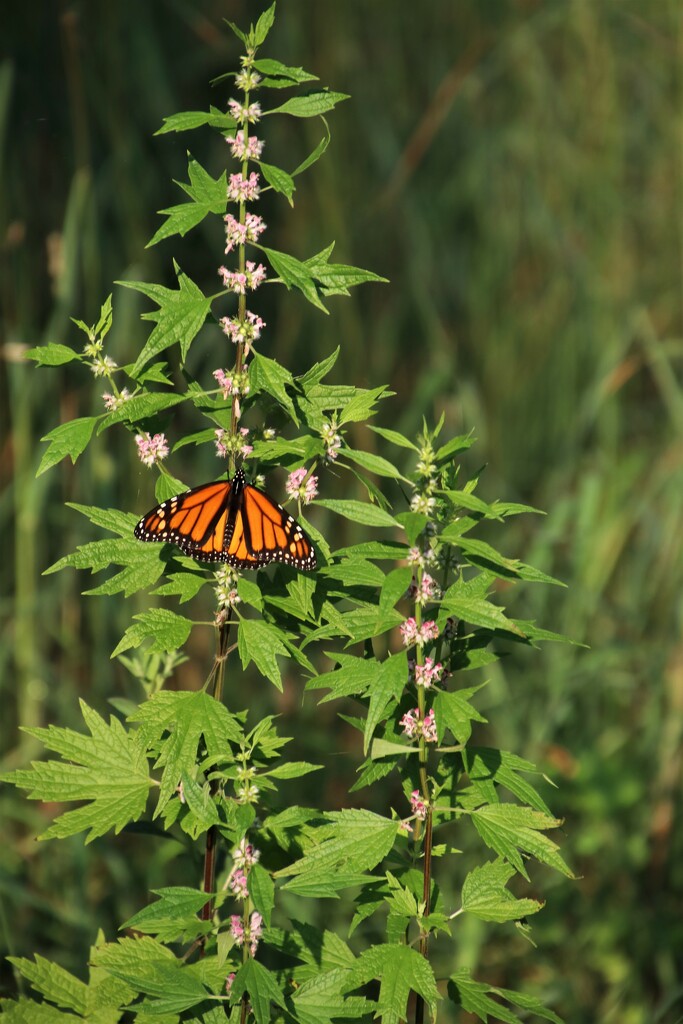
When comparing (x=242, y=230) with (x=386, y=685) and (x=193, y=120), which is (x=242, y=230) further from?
(x=386, y=685)

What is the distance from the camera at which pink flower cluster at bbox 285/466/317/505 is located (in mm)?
1604

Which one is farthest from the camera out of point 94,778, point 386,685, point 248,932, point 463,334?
point 463,334

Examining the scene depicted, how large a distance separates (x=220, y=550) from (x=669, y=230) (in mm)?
3563

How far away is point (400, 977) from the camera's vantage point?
1.50m

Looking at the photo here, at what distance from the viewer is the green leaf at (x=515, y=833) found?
1566 millimetres

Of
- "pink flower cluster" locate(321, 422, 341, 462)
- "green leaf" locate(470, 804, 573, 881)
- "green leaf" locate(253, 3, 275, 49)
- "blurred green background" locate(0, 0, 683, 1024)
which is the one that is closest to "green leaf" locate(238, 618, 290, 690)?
"pink flower cluster" locate(321, 422, 341, 462)

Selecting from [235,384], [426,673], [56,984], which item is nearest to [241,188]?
[235,384]

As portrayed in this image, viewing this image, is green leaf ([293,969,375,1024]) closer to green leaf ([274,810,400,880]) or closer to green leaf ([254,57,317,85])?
green leaf ([274,810,400,880])

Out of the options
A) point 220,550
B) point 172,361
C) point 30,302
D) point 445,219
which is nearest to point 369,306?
point 445,219

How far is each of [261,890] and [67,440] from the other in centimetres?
65

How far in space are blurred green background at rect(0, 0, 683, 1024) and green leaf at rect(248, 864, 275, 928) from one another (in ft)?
3.36

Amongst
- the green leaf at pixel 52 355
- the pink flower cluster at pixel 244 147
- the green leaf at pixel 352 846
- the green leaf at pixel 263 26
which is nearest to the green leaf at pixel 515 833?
the green leaf at pixel 352 846

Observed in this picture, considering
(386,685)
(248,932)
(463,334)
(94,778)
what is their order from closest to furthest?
(386,685) → (248,932) → (94,778) → (463,334)

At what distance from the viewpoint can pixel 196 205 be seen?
1.57m
